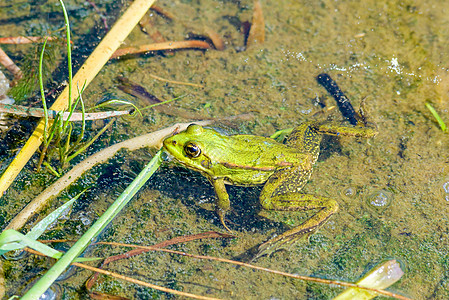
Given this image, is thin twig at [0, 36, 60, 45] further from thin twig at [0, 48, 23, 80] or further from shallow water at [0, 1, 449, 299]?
thin twig at [0, 48, 23, 80]

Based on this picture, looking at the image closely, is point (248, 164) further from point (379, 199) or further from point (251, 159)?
point (379, 199)

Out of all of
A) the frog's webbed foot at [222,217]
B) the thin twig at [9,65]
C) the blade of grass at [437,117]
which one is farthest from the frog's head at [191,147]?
the blade of grass at [437,117]

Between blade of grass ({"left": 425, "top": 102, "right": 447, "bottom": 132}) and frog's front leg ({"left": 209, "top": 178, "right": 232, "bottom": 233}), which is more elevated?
blade of grass ({"left": 425, "top": 102, "right": 447, "bottom": 132})

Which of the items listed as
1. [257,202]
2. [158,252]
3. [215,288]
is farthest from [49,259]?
[257,202]

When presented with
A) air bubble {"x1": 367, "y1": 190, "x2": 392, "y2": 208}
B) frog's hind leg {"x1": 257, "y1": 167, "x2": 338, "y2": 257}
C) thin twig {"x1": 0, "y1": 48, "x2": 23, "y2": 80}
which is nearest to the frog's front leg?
frog's hind leg {"x1": 257, "y1": 167, "x2": 338, "y2": 257}

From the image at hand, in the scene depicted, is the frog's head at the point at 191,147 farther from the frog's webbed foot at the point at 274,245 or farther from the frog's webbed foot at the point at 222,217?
the frog's webbed foot at the point at 274,245
